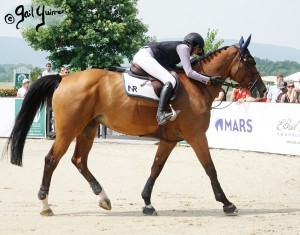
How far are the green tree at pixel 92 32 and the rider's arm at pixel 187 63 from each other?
32951 mm

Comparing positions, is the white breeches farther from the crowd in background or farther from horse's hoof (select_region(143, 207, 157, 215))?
the crowd in background

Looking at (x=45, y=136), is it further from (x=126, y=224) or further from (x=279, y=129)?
(x=126, y=224)

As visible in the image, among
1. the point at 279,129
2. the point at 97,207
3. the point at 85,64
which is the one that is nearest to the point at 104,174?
the point at 97,207

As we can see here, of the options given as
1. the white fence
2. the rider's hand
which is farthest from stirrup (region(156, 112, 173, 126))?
the white fence

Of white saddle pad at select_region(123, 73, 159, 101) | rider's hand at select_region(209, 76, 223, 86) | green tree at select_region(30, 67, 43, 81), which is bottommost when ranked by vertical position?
green tree at select_region(30, 67, 43, 81)

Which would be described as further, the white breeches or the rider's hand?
the rider's hand

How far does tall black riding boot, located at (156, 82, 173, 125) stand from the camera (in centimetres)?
969

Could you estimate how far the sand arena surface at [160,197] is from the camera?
869 centimetres

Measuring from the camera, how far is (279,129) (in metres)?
18.6

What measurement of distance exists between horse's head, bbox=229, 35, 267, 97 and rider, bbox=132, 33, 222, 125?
19.6 inches

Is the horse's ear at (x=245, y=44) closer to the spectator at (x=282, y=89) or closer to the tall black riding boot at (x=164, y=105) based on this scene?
the tall black riding boot at (x=164, y=105)

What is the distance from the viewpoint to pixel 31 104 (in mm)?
10398

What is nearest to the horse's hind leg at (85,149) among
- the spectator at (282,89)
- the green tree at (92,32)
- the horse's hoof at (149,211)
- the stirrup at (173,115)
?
the horse's hoof at (149,211)

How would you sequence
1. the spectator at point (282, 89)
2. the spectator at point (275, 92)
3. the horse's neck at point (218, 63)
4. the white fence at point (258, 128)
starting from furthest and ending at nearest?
the spectator at point (275, 92), the spectator at point (282, 89), the white fence at point (258, 128), the horse's neck at point (218, 63)
